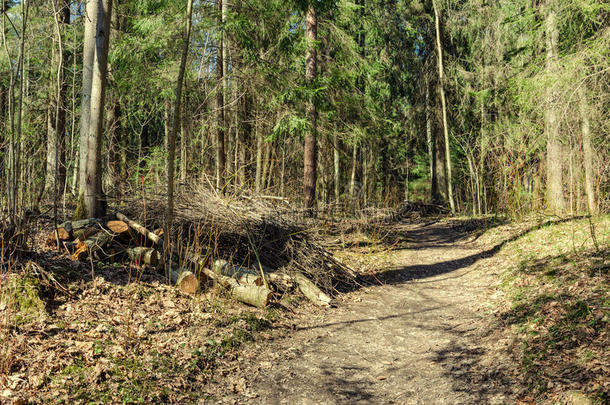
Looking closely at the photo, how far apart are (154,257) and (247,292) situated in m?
1.57

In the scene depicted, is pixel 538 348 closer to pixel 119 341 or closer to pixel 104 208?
pixel 119 341

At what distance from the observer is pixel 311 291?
7062 millimetres

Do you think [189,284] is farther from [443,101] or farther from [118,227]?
[443,101]

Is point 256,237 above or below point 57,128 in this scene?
below

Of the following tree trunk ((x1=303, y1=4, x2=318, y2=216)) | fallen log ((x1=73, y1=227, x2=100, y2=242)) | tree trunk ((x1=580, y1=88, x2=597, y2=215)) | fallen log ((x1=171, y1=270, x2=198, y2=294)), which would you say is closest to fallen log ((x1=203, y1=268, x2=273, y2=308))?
fallen log ((x1=171, y1=270, x2=198, y2=294))

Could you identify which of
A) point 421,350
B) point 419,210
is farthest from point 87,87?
point 419,210

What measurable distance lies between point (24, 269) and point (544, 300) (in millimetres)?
6507

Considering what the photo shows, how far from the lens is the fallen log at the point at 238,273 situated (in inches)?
250

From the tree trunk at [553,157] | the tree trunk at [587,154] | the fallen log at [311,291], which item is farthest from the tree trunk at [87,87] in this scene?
the tree trunk at [553,157]

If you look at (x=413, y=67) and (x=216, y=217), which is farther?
(x=413, y=67)

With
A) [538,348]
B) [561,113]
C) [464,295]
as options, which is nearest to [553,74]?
[561,113]

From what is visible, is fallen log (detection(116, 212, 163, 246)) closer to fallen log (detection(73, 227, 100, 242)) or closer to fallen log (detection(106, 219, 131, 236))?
fallen log (detection(106, 219, 131, 236))

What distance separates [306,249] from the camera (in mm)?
7508

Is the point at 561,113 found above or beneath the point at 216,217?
above
